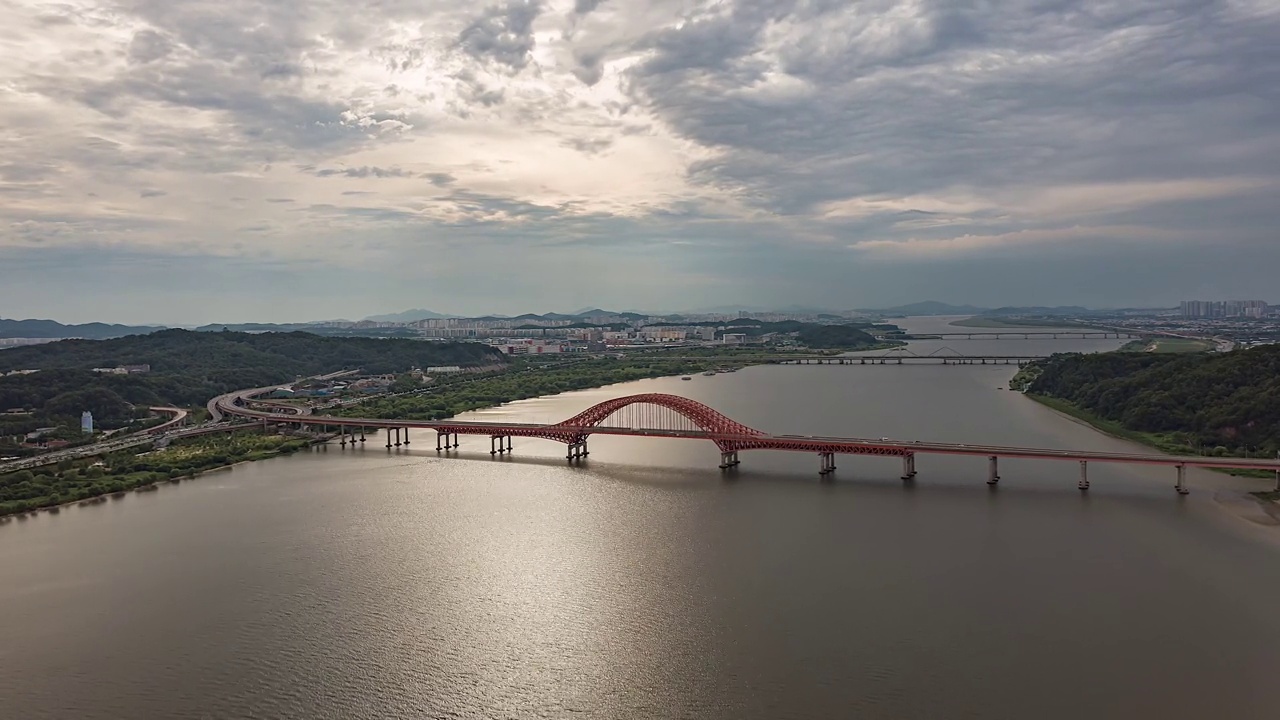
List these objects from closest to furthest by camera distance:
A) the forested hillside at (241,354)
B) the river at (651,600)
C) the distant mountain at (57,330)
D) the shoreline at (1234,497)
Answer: the river at (651,600), the shoreline at (1234,497), the forested hillside at (241,354), the distant mountain at (57,330)

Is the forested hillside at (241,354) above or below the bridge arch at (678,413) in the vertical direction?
above

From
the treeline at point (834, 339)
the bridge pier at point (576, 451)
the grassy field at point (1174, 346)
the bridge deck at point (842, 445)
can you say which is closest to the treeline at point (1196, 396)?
the bridge deck at point (842, 445)

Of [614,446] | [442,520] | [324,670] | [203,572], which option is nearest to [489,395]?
[614,446]

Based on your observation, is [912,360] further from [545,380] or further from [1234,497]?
[1234,497]

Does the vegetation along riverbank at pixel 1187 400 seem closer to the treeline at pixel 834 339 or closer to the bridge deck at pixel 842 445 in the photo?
the bridge deck at pixel 842 445

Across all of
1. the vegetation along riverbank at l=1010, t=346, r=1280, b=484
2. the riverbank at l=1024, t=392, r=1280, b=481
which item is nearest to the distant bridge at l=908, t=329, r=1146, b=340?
the vegetation along riverbank at l=1010, t=346, r=1280, b=484

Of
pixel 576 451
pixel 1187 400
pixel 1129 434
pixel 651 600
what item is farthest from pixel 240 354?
pixel 1187 400

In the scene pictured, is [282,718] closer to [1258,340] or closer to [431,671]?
[431,671]
